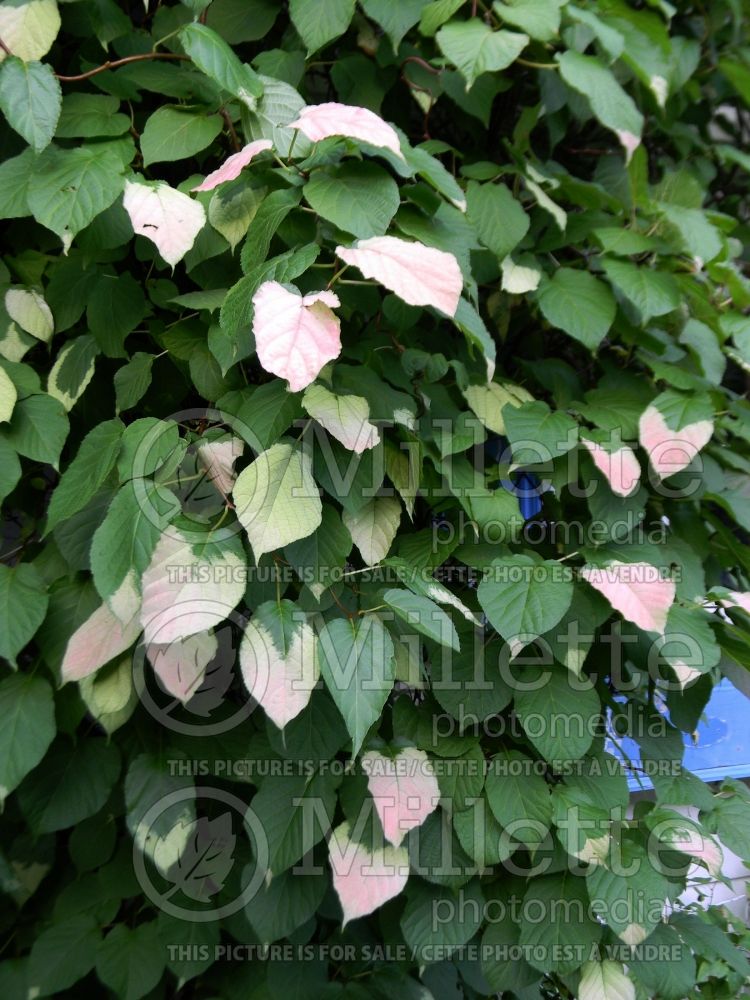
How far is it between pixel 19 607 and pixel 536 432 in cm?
67

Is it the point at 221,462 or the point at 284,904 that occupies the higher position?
the point at 221,462

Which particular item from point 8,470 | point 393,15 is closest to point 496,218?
point 393,15

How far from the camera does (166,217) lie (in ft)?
2.87

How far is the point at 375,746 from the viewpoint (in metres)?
0.98

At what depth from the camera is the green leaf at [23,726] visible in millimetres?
883

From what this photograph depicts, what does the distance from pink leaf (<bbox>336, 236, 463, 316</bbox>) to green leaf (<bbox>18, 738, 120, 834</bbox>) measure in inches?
25.5

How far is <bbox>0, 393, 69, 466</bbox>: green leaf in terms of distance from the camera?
0.96 m

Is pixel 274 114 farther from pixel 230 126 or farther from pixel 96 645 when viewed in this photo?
pixel 96 645

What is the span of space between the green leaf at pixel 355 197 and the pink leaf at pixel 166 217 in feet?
0.43

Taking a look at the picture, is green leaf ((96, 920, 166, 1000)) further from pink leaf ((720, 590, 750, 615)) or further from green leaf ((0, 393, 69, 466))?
pink leaf ((720, 590, 750, 615))

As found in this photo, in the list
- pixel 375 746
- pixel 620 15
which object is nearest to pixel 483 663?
pixel 375 746

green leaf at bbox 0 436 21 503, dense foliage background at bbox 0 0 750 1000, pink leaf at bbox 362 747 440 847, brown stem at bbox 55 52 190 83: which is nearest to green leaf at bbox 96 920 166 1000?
dense foliage background at bbox 0 0 750 1000

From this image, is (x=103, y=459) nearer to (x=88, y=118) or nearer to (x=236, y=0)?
(x=88, y=118)

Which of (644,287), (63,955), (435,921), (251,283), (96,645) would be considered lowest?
(63,955)
